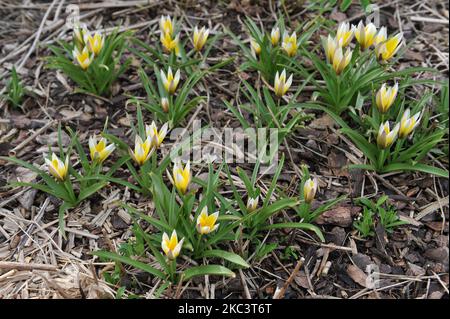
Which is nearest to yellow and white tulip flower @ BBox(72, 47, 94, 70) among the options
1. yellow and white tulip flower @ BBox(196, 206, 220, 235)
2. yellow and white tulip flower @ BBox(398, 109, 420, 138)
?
yellow and white tulip flower @ BBox(196, 206, 220, 235)

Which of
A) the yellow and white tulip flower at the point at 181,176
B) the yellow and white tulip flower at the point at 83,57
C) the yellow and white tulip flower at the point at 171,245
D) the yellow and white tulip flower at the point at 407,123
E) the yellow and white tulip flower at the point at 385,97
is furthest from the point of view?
the yellow and white tulip flower at the point at 83,57

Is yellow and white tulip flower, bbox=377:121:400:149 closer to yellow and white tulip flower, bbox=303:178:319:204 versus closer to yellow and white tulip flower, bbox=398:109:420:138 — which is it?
yellow and white tulip flower, bbox=398:109:420:138

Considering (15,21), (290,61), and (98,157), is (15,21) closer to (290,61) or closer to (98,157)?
(98,157)

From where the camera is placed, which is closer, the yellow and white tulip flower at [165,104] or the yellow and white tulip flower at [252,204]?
the yellow and white tulip flower at [252,204]

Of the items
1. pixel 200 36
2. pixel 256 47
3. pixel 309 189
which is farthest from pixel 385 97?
pixel 200 36

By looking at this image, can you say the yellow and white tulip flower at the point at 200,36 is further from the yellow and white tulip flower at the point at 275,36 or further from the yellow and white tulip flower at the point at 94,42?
the yellow and white tulip flower at the point at 94,42

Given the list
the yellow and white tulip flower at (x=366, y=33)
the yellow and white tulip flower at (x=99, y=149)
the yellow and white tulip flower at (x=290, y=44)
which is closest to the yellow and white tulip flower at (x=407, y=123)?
the yellow and white tulip flower at (x=366, y=33)
